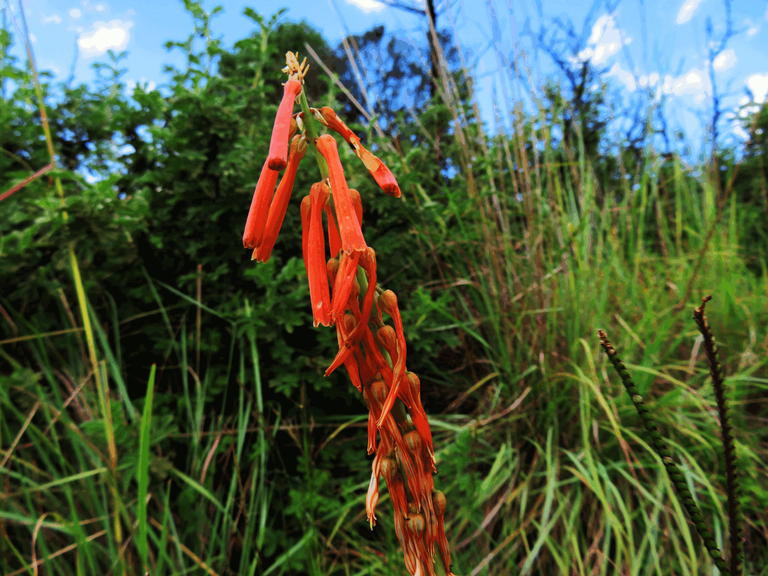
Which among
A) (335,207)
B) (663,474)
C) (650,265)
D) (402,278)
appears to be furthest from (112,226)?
(650,265)

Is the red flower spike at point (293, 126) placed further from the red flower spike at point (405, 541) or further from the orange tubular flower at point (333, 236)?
the red flower spike at point (405, 541)

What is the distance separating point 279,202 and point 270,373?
144cm

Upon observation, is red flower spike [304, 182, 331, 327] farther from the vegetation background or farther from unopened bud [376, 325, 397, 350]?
the vegetation background

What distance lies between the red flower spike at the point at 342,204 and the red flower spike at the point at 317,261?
0.03 metres

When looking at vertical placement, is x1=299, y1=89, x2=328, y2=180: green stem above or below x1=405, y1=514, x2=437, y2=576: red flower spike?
above

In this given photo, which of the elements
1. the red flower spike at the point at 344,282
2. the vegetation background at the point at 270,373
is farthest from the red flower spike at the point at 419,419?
the vegetation background at the point at 270,373

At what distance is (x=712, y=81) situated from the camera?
2.99m

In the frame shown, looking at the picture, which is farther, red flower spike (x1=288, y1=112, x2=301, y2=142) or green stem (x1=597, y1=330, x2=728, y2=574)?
red flower spike (x1=288, y1=112, x2=301, y2=142)

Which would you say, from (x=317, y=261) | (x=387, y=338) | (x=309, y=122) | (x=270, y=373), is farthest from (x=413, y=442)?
(x=270, y=373)

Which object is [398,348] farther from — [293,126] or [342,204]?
[293,126]

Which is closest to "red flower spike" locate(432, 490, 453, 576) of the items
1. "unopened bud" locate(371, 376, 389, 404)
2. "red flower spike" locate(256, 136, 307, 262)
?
"unopened bud" locate(371, 376, 389, 404)

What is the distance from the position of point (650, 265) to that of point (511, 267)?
5.90 ft

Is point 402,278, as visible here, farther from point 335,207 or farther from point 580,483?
point 335,207

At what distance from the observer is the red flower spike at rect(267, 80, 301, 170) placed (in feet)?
1.51
